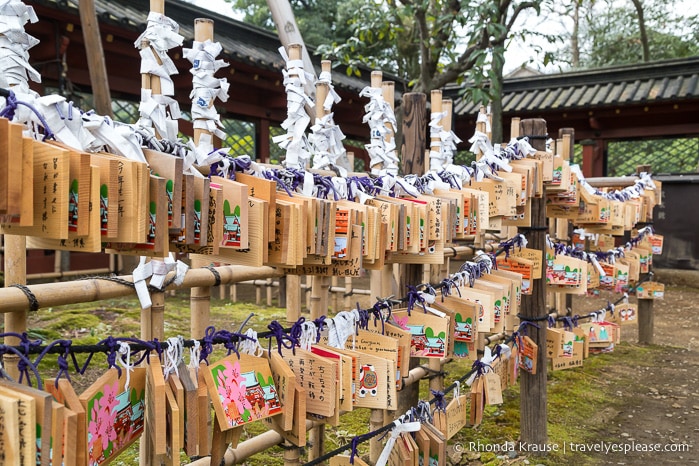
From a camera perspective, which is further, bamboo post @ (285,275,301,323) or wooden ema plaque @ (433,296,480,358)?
wooden ema plaque @ (433,296,480,358)

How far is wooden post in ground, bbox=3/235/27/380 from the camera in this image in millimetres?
1409

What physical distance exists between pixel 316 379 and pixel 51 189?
34.5 inches

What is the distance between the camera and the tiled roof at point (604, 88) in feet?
29.3

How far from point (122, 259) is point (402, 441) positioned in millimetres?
4697

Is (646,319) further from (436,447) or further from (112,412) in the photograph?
(112,412)

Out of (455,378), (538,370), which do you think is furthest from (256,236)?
(455,378)

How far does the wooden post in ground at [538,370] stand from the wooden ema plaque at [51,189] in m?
2.79

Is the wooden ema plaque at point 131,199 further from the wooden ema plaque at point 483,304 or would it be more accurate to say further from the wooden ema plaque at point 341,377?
the wooden ema plaque at point 483,304

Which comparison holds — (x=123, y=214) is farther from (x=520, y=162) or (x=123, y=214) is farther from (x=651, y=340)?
(x=651, y=340)

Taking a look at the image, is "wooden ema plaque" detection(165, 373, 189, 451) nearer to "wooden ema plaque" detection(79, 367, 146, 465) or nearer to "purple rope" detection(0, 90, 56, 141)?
"wooden ema plaque" detection(79, 367, 146, 465)

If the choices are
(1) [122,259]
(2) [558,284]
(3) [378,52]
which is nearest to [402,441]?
(2) [558,284]

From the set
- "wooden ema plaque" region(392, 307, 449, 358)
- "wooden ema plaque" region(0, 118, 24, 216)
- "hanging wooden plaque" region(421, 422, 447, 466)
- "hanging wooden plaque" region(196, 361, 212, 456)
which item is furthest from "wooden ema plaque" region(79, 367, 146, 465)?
"hanging wooden plaque" region(421, 422, 447, 466)

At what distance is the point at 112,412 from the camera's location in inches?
47.7

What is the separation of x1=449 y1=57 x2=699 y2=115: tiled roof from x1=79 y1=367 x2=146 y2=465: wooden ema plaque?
27.9 feet
